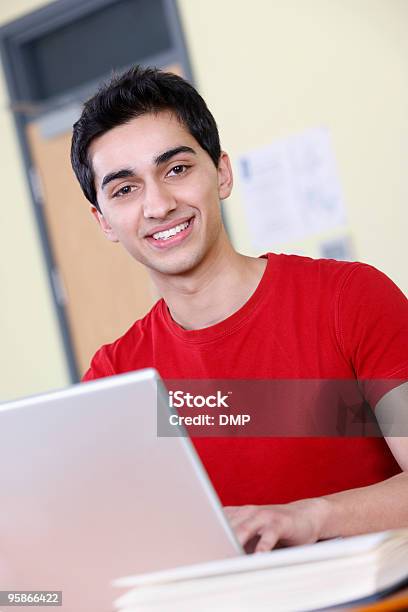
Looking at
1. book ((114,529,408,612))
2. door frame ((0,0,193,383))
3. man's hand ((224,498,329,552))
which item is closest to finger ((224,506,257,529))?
man's hand ((224,498,329,552))

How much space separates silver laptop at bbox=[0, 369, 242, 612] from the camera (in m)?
0.86

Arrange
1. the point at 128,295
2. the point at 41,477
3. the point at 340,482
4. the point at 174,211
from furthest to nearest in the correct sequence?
1. the point at 128,295
2. the point at 174,211
3. the point at 340,482
4. the point at 41,477

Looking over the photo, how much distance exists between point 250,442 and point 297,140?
2.45m

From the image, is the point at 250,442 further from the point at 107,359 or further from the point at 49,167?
the point at 49,167

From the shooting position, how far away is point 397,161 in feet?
11.6

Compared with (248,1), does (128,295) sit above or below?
below

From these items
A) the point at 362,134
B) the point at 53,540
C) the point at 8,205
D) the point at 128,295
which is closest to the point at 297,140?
the point at 362,134

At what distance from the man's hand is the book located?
0.16 meters

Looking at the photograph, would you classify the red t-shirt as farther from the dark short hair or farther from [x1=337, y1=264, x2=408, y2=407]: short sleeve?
the dark short hair

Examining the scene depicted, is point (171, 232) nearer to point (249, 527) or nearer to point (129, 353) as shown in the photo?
point (129, 353)

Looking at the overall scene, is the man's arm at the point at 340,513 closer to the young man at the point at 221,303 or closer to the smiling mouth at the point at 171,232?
the young man at the point at 221,303

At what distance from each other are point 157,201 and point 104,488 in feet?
2.45

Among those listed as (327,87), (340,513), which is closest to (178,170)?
(340,513)

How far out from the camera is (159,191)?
1581 millimetres
